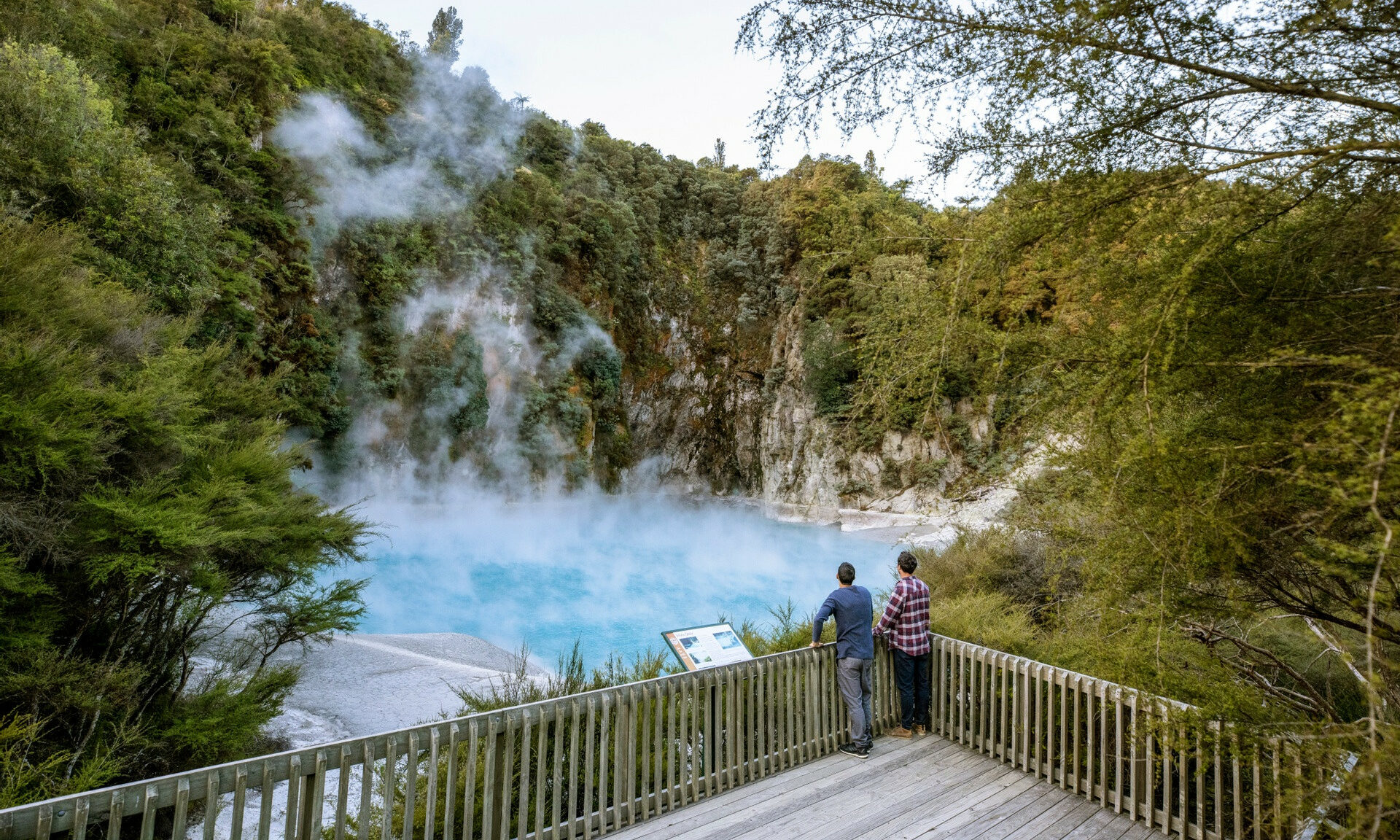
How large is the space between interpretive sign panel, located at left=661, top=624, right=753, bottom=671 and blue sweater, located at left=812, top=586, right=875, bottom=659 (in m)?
0.53

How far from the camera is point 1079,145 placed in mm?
2674

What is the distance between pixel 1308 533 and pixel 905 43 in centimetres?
239

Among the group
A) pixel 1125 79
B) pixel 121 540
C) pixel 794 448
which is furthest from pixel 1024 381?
pixel 794 448

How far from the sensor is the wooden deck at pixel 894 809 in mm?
3326

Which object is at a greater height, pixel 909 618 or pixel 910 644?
pixel 909 618

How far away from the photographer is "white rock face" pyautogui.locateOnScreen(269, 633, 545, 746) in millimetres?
5922

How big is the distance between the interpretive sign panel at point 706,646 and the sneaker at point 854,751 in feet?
2.90

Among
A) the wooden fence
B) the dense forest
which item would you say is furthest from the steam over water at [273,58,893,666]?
the wooden fence

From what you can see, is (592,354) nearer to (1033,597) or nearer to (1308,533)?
(1033,597)

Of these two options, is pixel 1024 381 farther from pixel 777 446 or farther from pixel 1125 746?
pixel 777 446

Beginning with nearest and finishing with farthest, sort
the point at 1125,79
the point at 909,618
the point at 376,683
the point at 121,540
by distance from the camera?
1. the point at 1125,79
2. the point at 121,540
3. the point at 909,618
4. the point at 376,683

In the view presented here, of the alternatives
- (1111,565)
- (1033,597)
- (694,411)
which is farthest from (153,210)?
(694,411)

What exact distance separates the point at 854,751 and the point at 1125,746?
60.5 inches

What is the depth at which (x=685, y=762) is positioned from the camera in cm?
356
